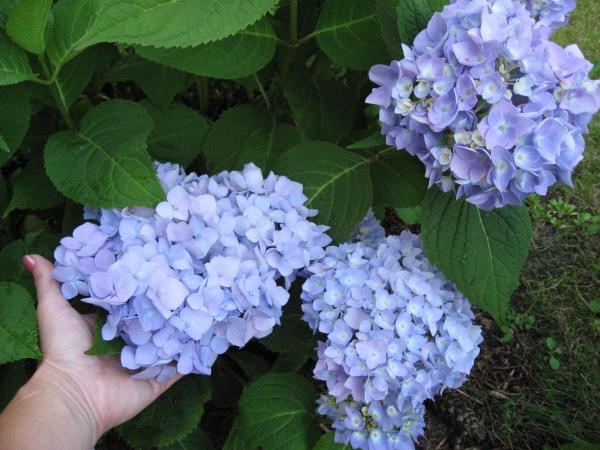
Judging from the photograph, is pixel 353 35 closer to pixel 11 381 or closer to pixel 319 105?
pixel 319 105

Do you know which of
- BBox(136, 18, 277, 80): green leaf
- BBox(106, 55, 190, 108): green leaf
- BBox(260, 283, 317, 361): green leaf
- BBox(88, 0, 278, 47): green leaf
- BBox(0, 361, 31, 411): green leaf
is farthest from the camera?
BBox(106, 55, 190, 108): green leaf

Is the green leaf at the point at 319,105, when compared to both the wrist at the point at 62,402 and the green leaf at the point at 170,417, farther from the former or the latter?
the wrist at the point at 62,402

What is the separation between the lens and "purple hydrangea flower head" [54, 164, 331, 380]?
3.54 feet

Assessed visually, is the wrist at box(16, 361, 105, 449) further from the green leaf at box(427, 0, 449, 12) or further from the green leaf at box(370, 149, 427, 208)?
the green leaf at box(427, 0, 449, 12)

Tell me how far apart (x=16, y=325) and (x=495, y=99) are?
91cm

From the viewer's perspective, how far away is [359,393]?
4.22 ft

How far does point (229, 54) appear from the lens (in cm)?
139

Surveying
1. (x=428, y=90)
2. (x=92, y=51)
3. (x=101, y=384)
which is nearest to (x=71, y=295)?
(x=101, y=384)

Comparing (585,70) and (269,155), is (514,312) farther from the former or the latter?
(585,70)

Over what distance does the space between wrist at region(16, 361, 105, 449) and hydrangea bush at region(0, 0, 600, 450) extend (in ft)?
0.35

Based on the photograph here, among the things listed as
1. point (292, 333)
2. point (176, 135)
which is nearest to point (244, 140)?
point (176, 135)

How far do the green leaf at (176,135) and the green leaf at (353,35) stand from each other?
42cm

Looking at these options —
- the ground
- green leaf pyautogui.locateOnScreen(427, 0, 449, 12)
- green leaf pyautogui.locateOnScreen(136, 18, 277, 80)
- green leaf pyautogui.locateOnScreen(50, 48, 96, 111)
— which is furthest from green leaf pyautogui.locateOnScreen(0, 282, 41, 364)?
the ground

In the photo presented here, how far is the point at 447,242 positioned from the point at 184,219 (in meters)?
0.55
